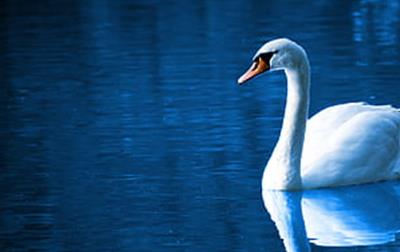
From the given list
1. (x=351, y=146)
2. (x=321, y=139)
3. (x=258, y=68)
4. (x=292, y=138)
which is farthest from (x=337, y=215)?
(x=258, y=68)

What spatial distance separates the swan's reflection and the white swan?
0.27 ft

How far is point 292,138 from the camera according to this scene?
775 cm

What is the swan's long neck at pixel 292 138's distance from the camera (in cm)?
772

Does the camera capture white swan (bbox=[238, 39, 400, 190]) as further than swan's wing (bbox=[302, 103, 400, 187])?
No

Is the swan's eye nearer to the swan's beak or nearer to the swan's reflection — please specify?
the swan's beak

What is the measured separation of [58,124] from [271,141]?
175cm

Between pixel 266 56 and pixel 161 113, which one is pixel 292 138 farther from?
pixel 161 113

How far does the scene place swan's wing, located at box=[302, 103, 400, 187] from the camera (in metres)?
7.88

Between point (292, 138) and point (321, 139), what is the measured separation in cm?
36

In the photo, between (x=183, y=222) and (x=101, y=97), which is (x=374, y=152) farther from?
(x=101, y=97)

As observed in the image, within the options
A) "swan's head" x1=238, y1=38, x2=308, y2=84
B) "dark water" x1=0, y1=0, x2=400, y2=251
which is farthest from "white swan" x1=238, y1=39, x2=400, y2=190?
"dark water" x1=0, y1=0, x2=400, y2=251

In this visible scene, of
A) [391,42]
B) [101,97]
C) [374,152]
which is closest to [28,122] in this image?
[101,97]

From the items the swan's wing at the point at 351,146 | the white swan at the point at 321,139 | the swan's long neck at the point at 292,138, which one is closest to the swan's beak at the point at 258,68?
the white swan at the point at 321,139

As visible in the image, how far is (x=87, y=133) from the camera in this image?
938 centimetres
